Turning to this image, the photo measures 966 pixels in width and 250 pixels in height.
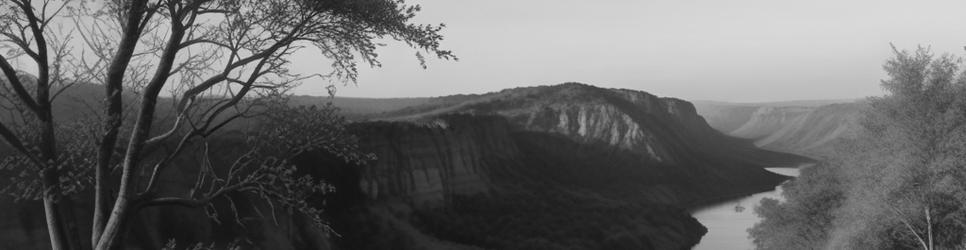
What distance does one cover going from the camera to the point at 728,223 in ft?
272

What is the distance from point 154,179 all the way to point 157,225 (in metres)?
22.9

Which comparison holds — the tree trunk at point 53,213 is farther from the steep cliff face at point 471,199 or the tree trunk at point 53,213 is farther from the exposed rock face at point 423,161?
the exposed rock face at point 423,161

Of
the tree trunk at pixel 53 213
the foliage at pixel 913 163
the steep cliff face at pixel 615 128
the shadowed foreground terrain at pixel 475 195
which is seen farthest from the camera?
the steep cliff face at pixel 615 128

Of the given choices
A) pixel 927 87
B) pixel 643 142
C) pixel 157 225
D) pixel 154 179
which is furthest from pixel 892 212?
pixel 643 142

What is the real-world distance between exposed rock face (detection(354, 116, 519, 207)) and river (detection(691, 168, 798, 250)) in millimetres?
21828

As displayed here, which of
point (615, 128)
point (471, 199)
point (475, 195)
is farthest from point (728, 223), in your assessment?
point (615, 128)

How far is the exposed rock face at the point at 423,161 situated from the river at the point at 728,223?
21828mm

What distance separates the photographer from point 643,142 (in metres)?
123

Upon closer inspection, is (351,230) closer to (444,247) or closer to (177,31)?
(444,247)

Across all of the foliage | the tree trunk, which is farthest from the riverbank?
the tree trunk

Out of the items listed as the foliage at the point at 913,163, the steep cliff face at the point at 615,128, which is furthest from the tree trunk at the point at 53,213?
the steep cliff face at the point at 615,128

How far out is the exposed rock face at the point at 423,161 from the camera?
54.0 meters

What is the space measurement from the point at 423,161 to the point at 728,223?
41.2 metres

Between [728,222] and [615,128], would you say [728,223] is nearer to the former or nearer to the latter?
[728,222]
